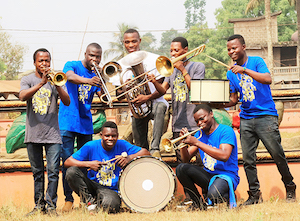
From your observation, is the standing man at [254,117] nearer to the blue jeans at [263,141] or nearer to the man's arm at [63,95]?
the blue jeans at [263,141]

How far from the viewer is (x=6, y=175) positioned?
5641 mm

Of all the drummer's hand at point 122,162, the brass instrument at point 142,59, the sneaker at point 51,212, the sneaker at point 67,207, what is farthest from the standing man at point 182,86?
the sneaker at point 51,212

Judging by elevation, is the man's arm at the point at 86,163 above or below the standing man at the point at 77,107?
below

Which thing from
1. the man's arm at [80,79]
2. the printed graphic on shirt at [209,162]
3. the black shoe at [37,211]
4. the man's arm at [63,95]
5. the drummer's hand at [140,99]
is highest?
the man's arm at [80,79]

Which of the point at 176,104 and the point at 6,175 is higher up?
the point at 176,104

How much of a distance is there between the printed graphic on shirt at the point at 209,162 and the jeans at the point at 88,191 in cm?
109

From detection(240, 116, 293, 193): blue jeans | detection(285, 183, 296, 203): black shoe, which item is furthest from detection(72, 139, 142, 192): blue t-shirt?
detection(285, 183, 296, 203): black shoe

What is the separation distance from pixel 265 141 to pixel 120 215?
1922 mm

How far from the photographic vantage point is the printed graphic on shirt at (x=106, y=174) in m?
4.85

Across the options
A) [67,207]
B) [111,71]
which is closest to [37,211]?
[67,207]

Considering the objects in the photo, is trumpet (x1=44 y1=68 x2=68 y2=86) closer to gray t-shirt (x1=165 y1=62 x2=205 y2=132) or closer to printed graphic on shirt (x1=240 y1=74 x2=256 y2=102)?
gray t-shirt (x1=165 y1=62 x2=205 y2=132)

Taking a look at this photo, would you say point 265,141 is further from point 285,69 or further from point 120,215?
point 285,69

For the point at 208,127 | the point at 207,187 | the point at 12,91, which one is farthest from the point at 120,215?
the point at 12,91

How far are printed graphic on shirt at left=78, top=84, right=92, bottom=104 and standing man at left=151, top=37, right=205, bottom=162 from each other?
3.19 ft
